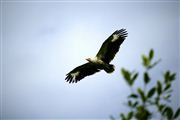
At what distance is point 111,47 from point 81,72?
1985mm

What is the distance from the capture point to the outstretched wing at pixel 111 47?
11719 millimetres

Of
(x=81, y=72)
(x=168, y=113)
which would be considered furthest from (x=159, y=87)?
(x=81, y=72)

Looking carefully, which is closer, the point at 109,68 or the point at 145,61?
the point at 145,61

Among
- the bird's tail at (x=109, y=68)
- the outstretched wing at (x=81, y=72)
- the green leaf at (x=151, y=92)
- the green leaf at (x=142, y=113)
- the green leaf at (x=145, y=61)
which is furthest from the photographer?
the outstretched wing at (x=81, y=72)

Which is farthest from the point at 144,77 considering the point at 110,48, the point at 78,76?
the point at 78,76

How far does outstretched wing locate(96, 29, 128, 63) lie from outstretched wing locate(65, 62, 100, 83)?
1.97 feet

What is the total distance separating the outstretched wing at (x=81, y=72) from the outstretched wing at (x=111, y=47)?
601 mm

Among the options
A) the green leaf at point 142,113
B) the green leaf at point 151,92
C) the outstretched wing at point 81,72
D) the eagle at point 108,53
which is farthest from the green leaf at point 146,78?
the outstretched wing at point 81,72

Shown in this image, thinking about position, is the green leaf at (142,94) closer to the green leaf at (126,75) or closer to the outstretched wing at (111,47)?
the green leaf at (126,75)

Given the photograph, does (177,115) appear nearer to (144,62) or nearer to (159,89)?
(159,89)

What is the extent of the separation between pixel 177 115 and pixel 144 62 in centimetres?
50

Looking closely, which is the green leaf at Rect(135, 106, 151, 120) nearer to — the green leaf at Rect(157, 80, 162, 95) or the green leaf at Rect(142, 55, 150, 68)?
the green leaf at Rect(157, 80, 162, 95)

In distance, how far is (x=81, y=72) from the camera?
12977mm

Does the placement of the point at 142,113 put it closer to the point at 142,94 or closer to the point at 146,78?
the point at 142,94
